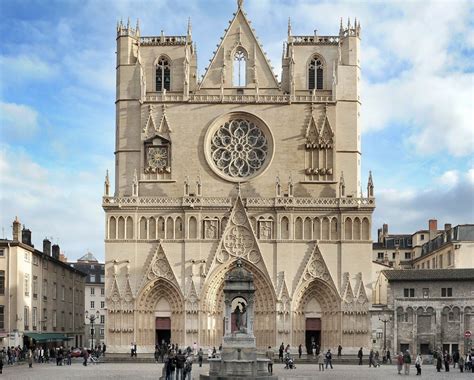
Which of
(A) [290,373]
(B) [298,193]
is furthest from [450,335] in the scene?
(A) [290,373]

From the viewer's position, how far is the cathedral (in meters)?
78.8

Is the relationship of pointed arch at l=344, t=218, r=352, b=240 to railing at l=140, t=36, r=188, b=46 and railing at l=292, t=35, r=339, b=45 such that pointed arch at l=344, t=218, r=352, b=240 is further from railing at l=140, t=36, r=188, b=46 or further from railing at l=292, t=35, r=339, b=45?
railing at l=140, t=36, r=188, b=46

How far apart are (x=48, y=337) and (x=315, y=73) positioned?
108 ft

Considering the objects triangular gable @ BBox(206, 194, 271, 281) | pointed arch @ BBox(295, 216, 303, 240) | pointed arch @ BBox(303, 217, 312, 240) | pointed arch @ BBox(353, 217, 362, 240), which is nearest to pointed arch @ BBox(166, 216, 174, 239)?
triangular gable @ BBox(206, 194, 271, 281)

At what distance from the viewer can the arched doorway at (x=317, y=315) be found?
78875mm

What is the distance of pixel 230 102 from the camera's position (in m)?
82.3

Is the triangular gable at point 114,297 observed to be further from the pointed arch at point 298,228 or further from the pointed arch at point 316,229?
the pointed arch at point 316,229

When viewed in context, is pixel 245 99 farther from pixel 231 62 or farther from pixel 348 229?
pixel 348 229

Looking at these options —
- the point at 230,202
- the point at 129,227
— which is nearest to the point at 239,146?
the point at 230,202

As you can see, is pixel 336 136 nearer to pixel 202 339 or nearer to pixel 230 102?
pixel 230 102

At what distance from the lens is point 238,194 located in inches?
3140

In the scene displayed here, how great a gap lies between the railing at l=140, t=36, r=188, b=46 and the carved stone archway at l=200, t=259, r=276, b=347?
1995 centimetres

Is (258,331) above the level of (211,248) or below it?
below

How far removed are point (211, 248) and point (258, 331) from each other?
769cm
